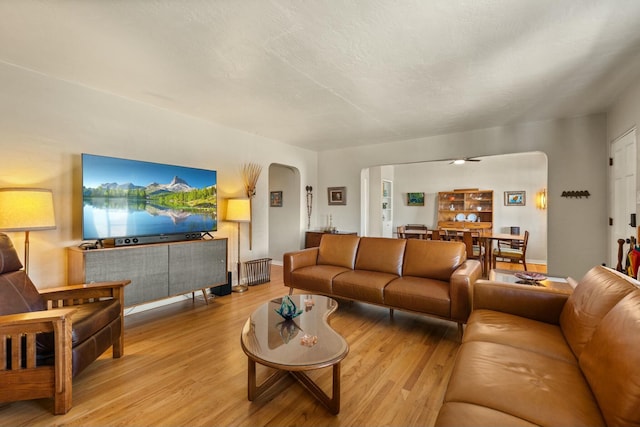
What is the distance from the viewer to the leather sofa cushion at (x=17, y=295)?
1.86 m

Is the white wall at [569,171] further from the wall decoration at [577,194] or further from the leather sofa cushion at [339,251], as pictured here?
the leather sofa cushion at [339,251]

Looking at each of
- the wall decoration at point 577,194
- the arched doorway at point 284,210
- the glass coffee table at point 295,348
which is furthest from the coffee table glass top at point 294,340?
the wall decoration at point 577,194

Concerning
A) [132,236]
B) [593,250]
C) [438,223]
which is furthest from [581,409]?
[438,223]

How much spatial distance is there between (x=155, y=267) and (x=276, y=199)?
3504 millimetres

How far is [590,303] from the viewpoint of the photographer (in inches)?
61.4

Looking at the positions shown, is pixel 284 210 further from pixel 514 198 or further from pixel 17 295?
pixel 514 198

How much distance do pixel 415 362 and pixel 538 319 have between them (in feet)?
3.03

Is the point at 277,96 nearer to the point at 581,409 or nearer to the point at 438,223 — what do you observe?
the point at 581,409

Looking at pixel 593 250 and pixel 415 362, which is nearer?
pixel 415 362

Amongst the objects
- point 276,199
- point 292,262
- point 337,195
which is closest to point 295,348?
point 292,262

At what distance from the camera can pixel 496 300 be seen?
214 cm

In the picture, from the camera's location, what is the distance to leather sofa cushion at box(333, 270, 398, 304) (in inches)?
118

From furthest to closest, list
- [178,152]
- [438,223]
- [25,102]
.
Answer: [438,223], [178,152], [25,102]

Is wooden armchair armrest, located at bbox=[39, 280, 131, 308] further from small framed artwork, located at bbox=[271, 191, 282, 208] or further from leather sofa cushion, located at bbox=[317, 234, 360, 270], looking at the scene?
small framed artwork, located at bbox=[271, 191, 282, 208]
